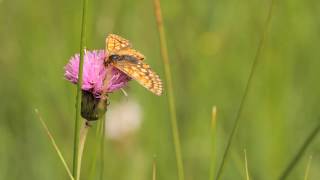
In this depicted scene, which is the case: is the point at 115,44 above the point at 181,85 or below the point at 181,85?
above

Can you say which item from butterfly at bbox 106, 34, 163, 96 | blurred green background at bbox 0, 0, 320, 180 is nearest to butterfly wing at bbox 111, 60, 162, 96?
butterfly at bbox 106, 34, 163, 96

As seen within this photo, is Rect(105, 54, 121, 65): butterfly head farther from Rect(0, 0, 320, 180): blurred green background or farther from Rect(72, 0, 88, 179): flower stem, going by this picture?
Rect(0, 0, 320, 180): blurred green background

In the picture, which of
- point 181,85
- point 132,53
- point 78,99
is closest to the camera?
point 78,99

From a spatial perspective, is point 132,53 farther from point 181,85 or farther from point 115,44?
point 181,85

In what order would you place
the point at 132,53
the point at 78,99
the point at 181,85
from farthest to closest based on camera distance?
1. the point at 181,85
2. the point at 132,53
3. the point at 78,99

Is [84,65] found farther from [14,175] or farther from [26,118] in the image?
[26,118]

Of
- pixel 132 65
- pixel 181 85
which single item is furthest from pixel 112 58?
pixel 181 85

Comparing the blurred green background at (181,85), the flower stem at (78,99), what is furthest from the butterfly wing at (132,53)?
the blurred green background at (181,85)
